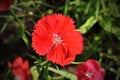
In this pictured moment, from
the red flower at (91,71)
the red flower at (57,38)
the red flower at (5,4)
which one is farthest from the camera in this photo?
the red flower at (5,4)

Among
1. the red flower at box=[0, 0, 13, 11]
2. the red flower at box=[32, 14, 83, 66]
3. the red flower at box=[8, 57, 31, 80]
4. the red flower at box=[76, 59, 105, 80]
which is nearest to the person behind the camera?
the red flower at box=[32, 14, 83, 66]

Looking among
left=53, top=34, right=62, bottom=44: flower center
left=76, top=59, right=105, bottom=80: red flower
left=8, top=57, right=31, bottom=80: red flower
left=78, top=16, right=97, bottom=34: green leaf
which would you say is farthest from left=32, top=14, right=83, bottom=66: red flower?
left=8, top=57, right=31, bottom=80: red flower

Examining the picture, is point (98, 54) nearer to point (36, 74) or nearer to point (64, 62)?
point (36, 74)

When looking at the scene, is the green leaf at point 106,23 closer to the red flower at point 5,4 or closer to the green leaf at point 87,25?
the green leaf at point 87,25

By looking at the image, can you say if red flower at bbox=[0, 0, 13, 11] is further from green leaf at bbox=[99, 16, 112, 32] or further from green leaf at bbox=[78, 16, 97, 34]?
green leaf at bbox=[99, 16, 112, 32]

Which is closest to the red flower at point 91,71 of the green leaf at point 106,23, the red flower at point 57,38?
the red flower at point 57,38
